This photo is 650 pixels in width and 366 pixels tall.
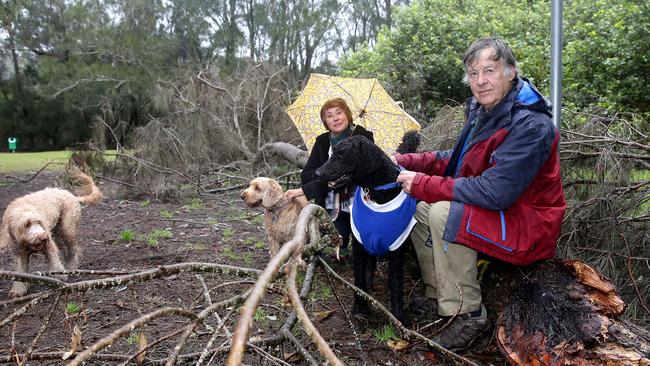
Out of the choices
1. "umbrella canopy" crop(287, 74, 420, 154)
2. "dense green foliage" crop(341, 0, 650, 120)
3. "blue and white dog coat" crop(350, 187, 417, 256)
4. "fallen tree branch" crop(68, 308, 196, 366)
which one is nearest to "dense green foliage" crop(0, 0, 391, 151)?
"dense green foliage" crop(341, 0, 650, 120)

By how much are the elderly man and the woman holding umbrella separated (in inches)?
52.2

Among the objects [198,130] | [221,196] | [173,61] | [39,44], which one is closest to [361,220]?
[221,196]

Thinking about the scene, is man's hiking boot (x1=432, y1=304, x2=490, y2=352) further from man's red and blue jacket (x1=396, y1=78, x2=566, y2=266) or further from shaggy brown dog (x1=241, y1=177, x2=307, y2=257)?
shaggy brown dog (x1=241, y1=177, x2=307, y2=257)

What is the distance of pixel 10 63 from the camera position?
2611 cm

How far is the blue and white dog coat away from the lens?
2.90m

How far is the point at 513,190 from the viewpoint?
242cm

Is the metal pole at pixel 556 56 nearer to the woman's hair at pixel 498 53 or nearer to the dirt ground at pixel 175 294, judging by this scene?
the woman's hair at pixel 498 53

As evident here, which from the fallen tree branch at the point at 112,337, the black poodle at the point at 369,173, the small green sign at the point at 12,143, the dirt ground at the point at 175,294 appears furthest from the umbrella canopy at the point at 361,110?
the small green sign at the point at 12,143

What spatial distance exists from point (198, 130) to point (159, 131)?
2.41 ft

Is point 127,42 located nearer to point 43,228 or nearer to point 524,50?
point 524,50

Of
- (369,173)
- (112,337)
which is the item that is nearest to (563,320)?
(369,173)

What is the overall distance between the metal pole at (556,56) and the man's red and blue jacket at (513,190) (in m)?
0.79

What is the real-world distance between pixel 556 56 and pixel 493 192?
147 centimetres

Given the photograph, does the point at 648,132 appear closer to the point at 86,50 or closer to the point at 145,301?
the point at 145,301
